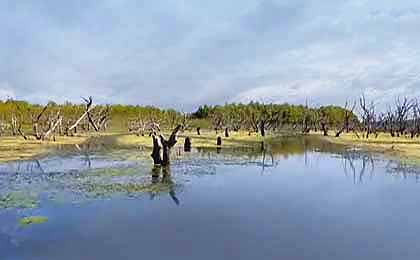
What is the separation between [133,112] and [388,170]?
282 ft

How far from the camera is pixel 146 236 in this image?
1042cm

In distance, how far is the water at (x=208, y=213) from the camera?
9.45 meters

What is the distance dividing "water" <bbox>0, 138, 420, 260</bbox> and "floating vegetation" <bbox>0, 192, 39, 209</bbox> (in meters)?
0.13

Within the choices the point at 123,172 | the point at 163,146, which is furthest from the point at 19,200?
the point at 163,146

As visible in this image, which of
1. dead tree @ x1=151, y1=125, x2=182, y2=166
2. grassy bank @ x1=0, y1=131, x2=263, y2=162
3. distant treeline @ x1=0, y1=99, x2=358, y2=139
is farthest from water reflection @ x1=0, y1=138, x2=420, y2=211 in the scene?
distant treeline @ x1=0, y1=99, x2=358, y2=139

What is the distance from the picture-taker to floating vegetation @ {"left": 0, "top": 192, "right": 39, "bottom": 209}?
13.0 m

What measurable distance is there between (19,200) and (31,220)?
2664 millimetres

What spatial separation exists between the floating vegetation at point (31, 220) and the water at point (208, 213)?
0.15 metres

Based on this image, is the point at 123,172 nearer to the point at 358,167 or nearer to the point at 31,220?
the point at 31,220

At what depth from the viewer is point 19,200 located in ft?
45.1

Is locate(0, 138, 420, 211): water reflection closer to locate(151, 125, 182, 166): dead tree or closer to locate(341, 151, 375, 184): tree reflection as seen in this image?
locate(341, 151, 375, 184): tree reflection

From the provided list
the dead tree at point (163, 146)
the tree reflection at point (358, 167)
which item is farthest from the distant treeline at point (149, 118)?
the tree reflection at point (358, 167)

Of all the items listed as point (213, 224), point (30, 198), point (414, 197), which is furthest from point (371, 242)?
point (30, 198)

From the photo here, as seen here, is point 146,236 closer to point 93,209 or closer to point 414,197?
point 93,209
